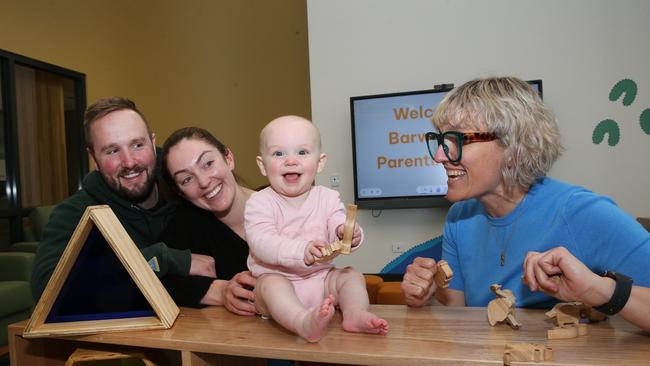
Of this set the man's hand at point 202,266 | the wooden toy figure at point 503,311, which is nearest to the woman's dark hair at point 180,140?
the man's hand at point 202,266

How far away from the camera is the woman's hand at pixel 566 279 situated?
1.10 metres

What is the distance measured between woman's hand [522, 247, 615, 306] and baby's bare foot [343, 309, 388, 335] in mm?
350

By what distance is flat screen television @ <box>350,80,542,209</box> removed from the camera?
192 inches

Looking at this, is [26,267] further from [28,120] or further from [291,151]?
[291,151]

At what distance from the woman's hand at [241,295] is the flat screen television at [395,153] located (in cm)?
356

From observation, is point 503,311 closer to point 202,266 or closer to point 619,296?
point 619,296

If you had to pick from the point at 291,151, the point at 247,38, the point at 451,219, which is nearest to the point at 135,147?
the point at 291,151

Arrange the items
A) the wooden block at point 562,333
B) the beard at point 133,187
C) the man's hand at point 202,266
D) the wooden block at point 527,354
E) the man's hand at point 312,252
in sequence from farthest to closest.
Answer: the beard at point 133,187 < the man's hand at point 202,266 < the man's hand at point 312,252 < the wooden block at point 562,333 < the wooden block at point 527,354

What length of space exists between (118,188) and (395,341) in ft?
4.76

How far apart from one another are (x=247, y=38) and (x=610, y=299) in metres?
7.20

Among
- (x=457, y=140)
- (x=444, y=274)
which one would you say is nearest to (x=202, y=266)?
(x=444, y=274)

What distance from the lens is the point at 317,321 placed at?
3.60ft

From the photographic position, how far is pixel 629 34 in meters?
4.59

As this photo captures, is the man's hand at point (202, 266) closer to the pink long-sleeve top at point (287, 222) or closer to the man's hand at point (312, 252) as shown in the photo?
the pink long-sleeve top at point (287, 222)
